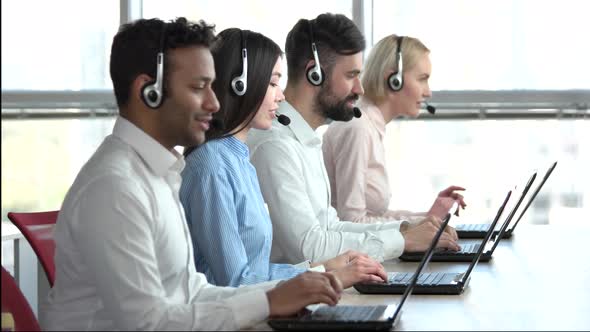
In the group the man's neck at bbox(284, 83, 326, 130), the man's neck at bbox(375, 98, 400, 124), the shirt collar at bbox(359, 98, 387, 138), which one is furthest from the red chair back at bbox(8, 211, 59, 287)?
the man's neck at bbox(375, 98, 400, 124)

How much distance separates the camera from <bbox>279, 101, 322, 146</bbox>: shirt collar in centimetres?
335

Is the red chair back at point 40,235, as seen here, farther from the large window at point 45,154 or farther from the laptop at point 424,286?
the large window at point 45,154

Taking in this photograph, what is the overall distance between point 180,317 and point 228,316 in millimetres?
103

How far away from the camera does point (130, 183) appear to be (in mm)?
1912

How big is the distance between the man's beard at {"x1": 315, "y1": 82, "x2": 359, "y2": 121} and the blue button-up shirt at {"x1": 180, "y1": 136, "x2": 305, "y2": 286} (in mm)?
767

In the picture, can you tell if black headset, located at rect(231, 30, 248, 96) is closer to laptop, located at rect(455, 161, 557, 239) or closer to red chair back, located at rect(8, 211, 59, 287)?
red chair back, located at rect(8, 211, 59, 287)

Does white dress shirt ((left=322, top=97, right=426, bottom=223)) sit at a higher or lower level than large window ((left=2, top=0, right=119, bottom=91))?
lower

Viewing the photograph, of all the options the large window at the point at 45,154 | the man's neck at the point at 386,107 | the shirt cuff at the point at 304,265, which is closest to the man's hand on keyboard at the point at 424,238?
the shirt cuff at the point at 304,265

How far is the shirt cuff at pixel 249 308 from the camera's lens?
1.94 meters

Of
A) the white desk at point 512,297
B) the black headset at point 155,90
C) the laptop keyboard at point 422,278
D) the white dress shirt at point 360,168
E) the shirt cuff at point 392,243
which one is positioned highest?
the black headset at point 155,90

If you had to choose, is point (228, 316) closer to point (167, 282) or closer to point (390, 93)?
point (167, 282)

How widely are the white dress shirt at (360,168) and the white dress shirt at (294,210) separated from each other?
0.67m

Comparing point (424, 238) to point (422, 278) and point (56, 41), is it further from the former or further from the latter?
point (56, 41)

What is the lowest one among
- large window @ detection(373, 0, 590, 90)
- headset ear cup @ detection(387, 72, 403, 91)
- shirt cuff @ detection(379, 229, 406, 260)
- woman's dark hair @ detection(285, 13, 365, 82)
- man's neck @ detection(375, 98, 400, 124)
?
shirt cuff @ detection(379, 229, 406, 260)
